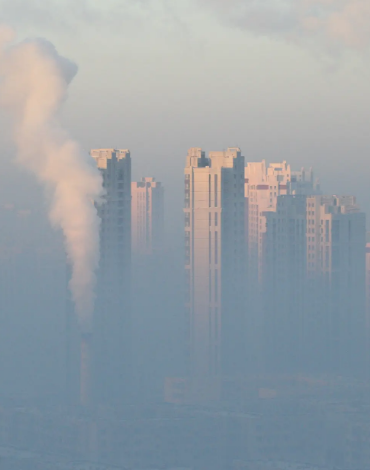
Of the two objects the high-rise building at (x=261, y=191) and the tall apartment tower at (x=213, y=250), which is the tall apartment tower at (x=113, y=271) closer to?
the tall apartment tower at (x=213, y=250)

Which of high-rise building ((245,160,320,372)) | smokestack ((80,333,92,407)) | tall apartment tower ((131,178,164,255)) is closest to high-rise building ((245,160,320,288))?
high-rise building ((245,160,320,372))

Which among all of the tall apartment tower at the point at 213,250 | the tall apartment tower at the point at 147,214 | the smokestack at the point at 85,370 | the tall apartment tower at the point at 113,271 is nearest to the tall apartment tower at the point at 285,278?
the tall apartment tower at the point at 213,250

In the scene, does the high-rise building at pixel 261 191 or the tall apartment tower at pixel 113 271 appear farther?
the high-rise building at pixel 261 191

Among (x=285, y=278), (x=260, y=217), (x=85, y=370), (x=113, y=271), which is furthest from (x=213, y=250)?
(x=260, y=217)

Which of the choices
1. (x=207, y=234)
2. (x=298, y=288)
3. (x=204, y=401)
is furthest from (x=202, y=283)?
(x=298, y=288)

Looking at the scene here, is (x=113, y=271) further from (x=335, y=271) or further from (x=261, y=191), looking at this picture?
(x=261, y=191)

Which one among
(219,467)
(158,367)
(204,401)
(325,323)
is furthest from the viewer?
(325,323)

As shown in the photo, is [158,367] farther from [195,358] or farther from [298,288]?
[298,288]
